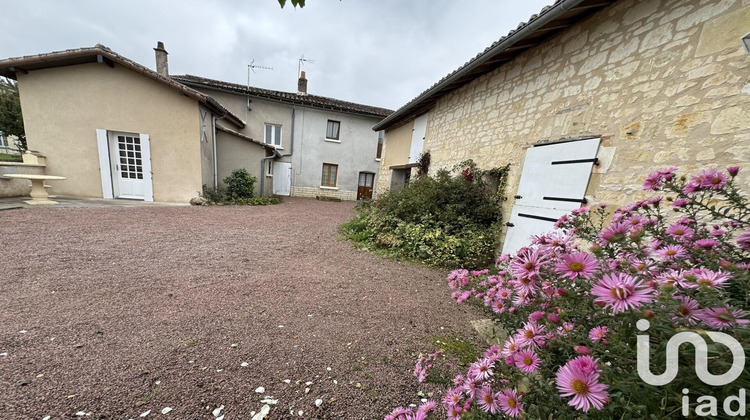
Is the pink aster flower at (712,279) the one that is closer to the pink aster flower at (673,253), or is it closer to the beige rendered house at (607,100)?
the pink aster flower at (673,253)

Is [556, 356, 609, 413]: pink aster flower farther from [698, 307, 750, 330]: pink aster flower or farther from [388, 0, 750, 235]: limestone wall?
[388, 0, 750, 235]: limestone wall

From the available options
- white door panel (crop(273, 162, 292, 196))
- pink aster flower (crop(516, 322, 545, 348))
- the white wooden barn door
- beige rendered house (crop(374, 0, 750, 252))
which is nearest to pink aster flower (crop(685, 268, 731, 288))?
pink aster flower (crop(516, 322, 545, 348))

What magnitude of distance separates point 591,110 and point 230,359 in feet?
15.0

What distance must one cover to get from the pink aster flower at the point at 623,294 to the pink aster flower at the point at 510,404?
16.4 inches

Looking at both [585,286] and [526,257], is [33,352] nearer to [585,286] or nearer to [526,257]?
[526,257]

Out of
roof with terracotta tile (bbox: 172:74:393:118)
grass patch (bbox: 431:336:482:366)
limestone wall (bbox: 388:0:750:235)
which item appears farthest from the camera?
roof with terracotta tile (bbox: 172:74:393:118)

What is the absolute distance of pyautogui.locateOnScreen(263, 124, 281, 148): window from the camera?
12430mm

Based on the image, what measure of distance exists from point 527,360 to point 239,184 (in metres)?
10.2

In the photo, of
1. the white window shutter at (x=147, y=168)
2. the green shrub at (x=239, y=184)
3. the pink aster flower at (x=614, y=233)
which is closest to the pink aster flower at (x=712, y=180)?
the pink aster flower at (x=614, y=233)

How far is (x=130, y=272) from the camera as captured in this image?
2861 mm

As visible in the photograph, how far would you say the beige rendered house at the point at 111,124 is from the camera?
669 centimetres

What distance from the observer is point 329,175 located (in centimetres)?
1356

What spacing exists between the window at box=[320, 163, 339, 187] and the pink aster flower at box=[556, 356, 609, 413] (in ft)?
43.9

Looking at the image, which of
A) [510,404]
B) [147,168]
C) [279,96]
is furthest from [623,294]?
[279,96]
